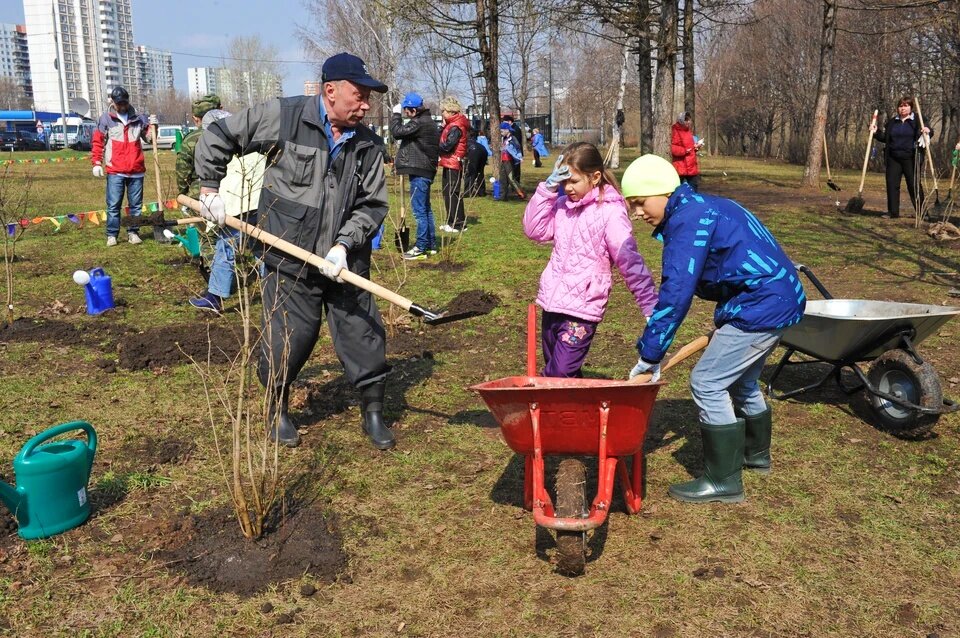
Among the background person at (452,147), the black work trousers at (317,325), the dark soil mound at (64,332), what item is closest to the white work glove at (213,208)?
the black work trousers at (317,325)

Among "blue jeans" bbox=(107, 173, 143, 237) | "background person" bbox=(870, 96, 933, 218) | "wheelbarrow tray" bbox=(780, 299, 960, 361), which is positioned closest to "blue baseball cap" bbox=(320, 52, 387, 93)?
"wheelbarrow tray" bbox=(780, 299, 960, 361)

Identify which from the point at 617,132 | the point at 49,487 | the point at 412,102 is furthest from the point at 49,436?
the point at 412,102

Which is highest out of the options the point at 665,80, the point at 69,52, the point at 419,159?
the point at 69,52

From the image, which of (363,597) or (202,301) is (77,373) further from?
(363,597)

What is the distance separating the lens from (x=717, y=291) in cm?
334

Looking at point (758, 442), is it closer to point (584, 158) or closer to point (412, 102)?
point (584, 158)

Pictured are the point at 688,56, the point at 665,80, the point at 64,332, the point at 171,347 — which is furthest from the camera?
the point at 688,56

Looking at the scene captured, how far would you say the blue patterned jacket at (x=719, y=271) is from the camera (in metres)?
3.08

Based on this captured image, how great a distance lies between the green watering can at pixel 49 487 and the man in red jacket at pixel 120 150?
22.9ft

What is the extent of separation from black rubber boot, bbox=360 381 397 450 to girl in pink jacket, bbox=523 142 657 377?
977mm

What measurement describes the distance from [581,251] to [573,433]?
1.06 m

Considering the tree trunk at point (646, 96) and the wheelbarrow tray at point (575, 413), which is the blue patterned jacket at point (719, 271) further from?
the tree trunk at point (646, 96)

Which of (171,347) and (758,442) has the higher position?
(171,347)

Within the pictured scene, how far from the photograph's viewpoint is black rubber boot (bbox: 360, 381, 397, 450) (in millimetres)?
4172
